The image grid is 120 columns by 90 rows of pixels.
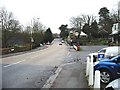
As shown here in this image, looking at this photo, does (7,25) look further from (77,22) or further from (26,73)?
(77,22)

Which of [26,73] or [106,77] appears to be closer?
[106,77]

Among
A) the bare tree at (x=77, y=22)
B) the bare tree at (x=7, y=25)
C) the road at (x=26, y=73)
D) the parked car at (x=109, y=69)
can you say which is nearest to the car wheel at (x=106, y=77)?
the parked car at (x=109, y=69)

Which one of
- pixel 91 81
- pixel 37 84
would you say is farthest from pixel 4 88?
pixel 91 81

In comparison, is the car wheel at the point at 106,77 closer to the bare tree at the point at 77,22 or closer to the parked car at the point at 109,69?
the parked car at the point at 109,69

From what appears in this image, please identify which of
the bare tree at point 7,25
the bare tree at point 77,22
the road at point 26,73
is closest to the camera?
the road at point 26,73

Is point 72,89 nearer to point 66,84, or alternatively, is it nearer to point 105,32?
point 66,84

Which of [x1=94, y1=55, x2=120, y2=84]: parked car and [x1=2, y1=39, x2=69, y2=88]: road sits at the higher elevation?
[x1=94, y1=55, x2=120, y2=84]: parked car

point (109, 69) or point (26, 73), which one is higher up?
point (109, 69)

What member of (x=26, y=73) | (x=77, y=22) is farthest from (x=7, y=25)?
(x=77, y=22)

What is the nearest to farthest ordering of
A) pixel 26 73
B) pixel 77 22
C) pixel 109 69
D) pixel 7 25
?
pixel 109 69 < pixel 26 73 < pixel 7 25 < pixel 77 22

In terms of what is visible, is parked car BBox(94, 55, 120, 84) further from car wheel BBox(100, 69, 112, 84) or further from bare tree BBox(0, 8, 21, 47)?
bare tree BBox(0, 8, 21, 47)

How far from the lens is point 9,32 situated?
159 ft

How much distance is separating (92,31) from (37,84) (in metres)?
94.2

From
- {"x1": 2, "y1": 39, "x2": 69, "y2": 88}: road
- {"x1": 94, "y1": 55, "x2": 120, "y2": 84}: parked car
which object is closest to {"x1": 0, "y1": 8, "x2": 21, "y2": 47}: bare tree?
{"x1": 2, "y1": 39, "x2": 69, "y2": 88}: road
